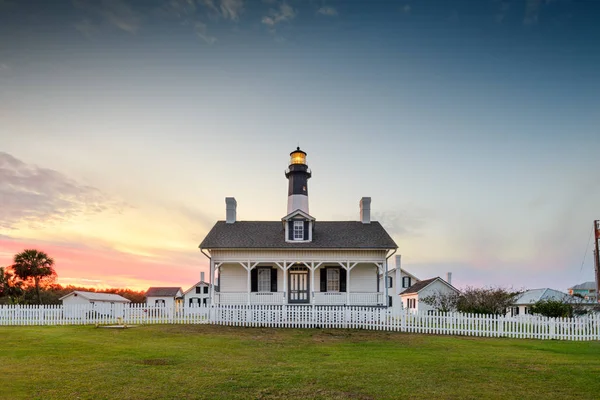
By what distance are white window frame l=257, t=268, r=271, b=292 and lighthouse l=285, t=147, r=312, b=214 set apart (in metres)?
6.07

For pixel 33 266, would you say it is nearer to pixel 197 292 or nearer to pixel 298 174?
pixel 197 292

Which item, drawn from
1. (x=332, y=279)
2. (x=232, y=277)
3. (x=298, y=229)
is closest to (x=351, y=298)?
(x=332, y=279)

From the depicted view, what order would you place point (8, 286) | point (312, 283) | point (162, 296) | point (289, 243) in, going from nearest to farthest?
point (312, 283)
point (289, 243)
point (8, 286)
point (162, 296)

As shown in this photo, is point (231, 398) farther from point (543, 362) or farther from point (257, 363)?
point (543, 362)

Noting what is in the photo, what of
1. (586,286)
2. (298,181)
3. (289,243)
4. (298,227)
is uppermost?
(298,181)

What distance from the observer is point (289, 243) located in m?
28.1

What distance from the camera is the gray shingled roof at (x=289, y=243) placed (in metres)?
27.7

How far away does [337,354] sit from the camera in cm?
1430

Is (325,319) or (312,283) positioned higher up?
(312,283)

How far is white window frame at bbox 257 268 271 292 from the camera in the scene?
28938 mm

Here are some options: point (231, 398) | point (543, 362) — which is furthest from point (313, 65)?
point (231, 398)

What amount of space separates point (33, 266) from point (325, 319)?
125ft

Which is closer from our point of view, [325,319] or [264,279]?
[325,319]

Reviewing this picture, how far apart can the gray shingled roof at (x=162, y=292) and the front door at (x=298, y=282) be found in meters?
49.0
